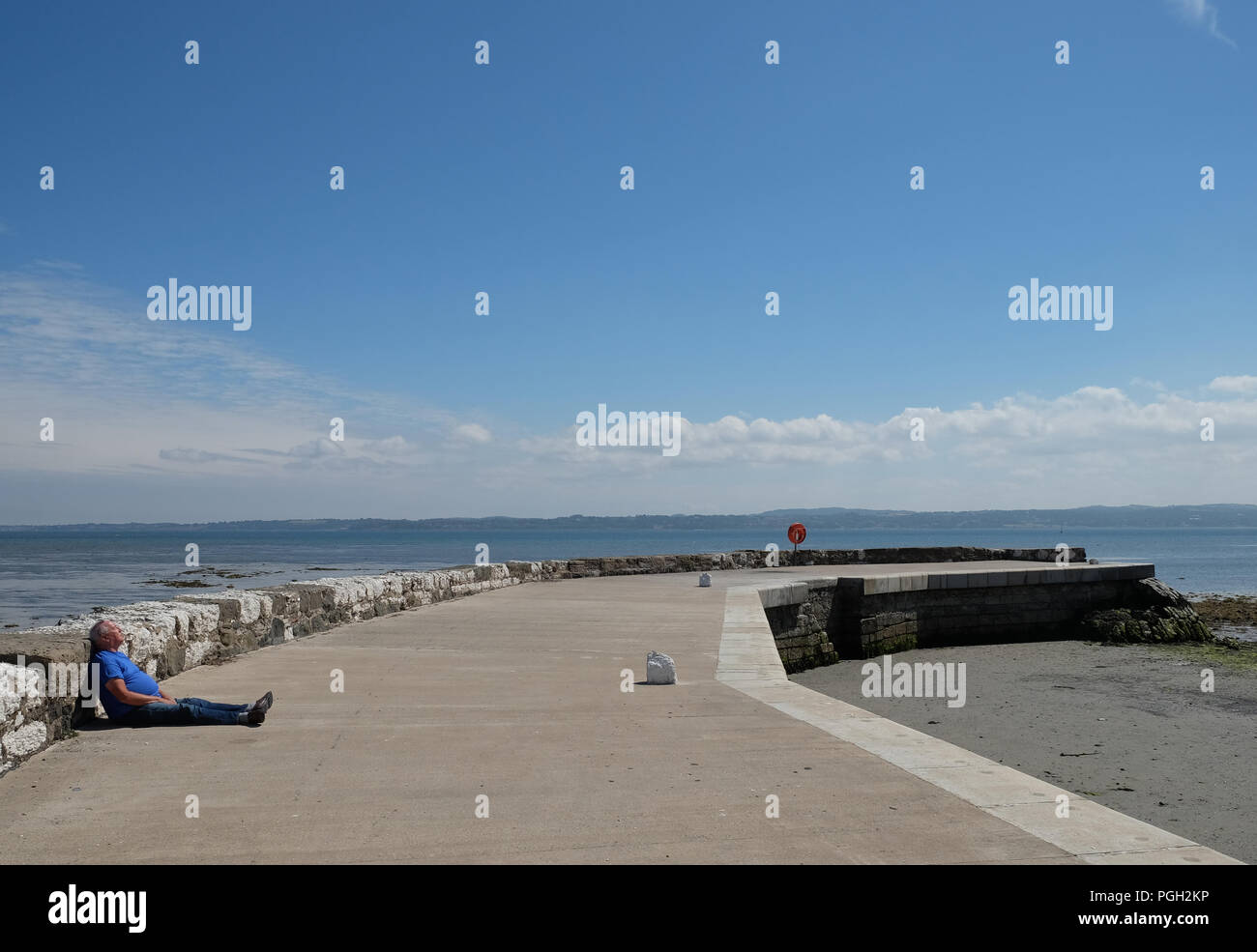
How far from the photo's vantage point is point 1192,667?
1750 cm

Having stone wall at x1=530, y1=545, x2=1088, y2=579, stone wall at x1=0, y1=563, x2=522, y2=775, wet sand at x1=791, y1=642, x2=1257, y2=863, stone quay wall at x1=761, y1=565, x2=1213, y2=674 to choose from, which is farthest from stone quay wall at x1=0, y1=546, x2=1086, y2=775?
wet sand at x1=791, y1=642, x2=1257, y2=863

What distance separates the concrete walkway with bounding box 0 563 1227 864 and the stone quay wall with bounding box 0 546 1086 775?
0.68 feet

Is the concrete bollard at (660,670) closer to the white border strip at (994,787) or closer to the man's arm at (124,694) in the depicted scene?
the white border strip at (994,787)

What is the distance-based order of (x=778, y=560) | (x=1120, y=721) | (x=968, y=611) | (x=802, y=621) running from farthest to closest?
1. (x=778, y=560)
2. (x=968, y=611)
3. (x=802, y=621)
4. (x=1120, y=721)

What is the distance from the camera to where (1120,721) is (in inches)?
492

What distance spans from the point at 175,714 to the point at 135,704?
0.82ft

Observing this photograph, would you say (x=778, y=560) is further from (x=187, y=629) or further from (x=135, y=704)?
(x=135, y=704)

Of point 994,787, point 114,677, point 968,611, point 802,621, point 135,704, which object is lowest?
point 968,611

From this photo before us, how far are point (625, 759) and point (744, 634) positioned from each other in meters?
5.88

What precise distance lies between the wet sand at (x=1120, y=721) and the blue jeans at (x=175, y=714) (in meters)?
6.98

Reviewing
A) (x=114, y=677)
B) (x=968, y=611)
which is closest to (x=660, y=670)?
(x=114, y=677)

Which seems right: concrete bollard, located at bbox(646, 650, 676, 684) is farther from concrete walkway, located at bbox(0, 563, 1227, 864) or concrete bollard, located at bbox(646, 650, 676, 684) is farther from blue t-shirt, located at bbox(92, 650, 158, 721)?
blue t-shirt, located at bbox(92, 650, 158, 721)

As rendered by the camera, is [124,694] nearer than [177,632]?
Yes
